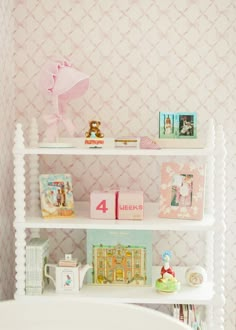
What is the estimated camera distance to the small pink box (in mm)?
2637

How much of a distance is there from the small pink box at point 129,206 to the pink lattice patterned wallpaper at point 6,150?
58cm

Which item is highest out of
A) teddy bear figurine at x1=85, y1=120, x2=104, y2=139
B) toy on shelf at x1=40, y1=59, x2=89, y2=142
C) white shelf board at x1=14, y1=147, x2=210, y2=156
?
toy on shelf at x1=40, y1=59, x2=89, y2=142

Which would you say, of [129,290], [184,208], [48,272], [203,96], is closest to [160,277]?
[129,290]

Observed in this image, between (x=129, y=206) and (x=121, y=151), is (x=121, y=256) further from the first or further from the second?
(x=121, y=151)

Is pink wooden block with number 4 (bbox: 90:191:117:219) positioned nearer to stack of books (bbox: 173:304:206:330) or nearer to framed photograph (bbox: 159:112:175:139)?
framed photograph (bbox: 159:112:175:139)

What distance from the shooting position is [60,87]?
2652mm

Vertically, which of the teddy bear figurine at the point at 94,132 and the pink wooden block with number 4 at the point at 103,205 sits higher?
the teddy bear figurine at the point at 94,132

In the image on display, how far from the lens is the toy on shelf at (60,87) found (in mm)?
2648

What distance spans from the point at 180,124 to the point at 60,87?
1.87 ft

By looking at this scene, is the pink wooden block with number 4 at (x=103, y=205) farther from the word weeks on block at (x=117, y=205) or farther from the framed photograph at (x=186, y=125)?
the framed photograph at (x=186, y=125)

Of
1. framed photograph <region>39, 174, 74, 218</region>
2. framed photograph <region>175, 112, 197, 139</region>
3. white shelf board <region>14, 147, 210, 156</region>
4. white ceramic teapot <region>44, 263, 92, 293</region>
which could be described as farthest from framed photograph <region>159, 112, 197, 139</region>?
white ceramic teapot <region>44, 263, 92, 293</region>

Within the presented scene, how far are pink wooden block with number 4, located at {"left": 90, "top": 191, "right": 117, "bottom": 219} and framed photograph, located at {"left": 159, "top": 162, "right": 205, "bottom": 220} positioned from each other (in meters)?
0.22

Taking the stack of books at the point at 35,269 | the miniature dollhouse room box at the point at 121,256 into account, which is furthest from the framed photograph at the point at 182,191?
the stack of books at the point at 35,269

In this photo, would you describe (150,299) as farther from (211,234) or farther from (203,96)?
(203,96)
